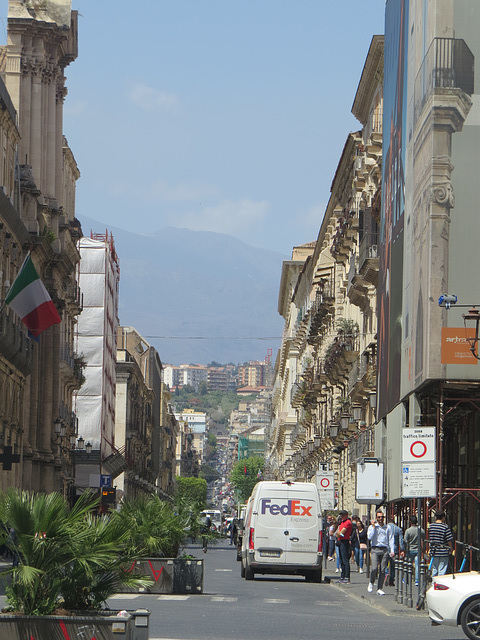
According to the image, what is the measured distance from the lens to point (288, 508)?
33688mm

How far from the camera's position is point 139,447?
11562 cm

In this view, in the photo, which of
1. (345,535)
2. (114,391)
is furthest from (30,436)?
(114,391)

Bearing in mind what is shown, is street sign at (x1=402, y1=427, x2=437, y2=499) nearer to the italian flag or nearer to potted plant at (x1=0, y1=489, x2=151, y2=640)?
potted plant at (x1=0, y1=489, x2=151, y2=640)

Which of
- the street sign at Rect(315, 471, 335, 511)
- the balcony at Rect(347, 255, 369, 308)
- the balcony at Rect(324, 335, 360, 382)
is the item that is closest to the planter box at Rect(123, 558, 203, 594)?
the street sign at Rect(315, 471, 335, 511)

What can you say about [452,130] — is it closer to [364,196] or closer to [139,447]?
[364,196]

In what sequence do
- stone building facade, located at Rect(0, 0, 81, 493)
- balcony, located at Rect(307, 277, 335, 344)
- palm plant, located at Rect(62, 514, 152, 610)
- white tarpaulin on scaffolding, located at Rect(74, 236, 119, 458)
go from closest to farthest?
1. palm plant, located at Rect(62, 514, 152, 610)
2. stone building facade, located at Rect(0, 0, 81, 493)
3. balcony, located at Rect(307, 277, 335, 344)
4. white tarpaulin on scaffolding, located at Rect(74, 236, 119, 458)

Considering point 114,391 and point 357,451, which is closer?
point 357,451

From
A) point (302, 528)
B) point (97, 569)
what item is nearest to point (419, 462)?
point (97, 569)

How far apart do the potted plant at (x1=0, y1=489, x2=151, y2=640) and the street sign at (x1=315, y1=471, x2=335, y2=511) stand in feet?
99.5

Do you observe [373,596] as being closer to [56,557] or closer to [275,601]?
[275,601]

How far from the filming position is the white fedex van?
33406mm

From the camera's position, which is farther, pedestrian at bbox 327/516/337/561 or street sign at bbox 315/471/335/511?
pedestrian at bbox 327/516/337/561

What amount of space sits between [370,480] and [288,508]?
319 cm

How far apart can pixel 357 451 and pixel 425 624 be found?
33483mm
